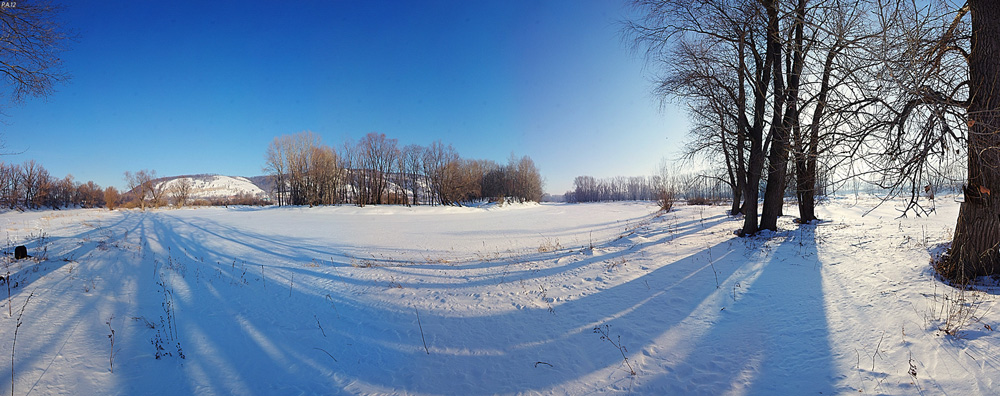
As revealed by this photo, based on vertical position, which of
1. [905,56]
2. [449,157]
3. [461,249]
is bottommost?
[461,249]

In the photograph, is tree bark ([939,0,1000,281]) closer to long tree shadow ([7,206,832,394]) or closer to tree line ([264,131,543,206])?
long tree shadow ([7,206,832,394])

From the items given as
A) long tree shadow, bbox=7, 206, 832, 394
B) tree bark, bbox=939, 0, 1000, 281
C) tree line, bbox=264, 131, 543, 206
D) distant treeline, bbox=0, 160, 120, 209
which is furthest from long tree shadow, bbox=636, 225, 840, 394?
distant treeline, bbox=0, 160, 120, 209

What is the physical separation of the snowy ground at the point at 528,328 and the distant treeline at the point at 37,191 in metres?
62.6

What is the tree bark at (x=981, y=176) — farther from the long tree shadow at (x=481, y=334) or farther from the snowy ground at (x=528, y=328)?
the long tree shadow at (x=481, y=334)

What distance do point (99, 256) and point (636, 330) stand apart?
12510mm

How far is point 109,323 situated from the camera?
4.28m

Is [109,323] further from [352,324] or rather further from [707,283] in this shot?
[707,283]

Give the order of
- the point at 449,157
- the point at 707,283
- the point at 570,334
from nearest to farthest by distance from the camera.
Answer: the point at 570,334, the point at 707,283, the point at 449,157

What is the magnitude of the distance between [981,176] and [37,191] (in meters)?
90.1

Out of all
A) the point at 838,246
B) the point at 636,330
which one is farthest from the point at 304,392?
the point at 838,246

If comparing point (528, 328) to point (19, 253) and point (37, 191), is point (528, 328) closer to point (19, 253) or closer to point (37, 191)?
point (19, 253)

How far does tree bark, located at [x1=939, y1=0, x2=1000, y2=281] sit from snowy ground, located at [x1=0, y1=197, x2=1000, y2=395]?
0.49 meters

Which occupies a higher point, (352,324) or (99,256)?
(99,256)

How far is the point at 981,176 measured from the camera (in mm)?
4426
